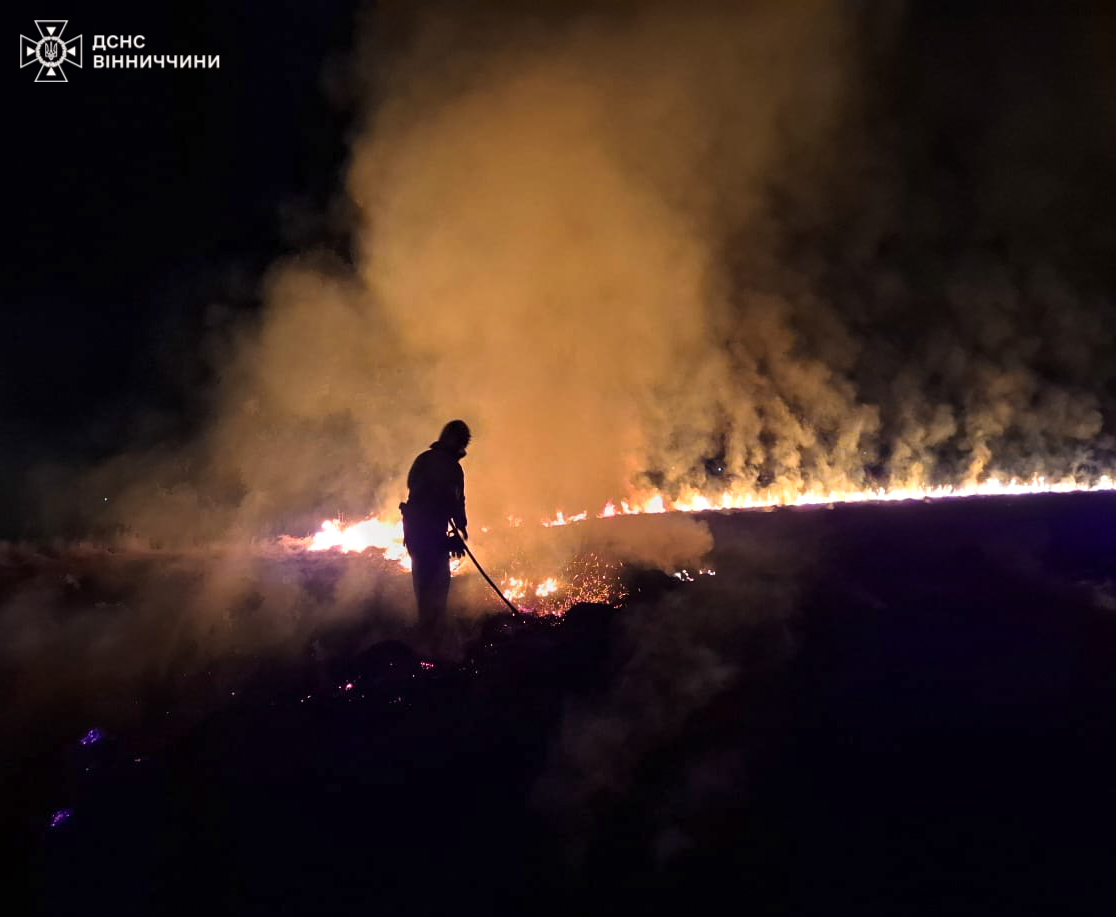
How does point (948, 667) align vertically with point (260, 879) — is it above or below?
above

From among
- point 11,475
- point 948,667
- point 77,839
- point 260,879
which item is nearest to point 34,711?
point 77,839

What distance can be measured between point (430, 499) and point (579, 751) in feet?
7.72

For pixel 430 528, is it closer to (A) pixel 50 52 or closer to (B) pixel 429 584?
(B) pixel 429 584

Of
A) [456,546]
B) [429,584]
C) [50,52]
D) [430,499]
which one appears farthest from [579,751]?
[50,52]

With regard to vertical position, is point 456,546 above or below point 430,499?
below

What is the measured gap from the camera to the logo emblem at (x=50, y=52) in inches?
377

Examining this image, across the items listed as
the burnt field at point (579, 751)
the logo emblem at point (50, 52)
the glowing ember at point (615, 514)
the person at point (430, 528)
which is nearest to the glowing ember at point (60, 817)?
the burnt field at point (579, 751)

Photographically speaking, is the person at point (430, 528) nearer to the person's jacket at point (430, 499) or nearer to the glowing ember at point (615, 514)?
the person's jacket at point (430, 499)

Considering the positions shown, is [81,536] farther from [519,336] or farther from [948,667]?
[948,667]

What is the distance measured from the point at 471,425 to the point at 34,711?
649cm

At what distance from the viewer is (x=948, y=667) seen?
15.8 feet

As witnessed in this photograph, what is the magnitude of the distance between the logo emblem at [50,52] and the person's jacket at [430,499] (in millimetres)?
9313

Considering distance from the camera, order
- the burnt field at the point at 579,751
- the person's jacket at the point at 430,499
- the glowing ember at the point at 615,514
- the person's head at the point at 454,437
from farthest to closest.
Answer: the glowing ember at the point at 615,514
the person's head at the point at 454,437
the person's jacket at the point at 430,499
the burnt field at the point at 579,751

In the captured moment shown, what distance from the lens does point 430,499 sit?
17.7 feet
